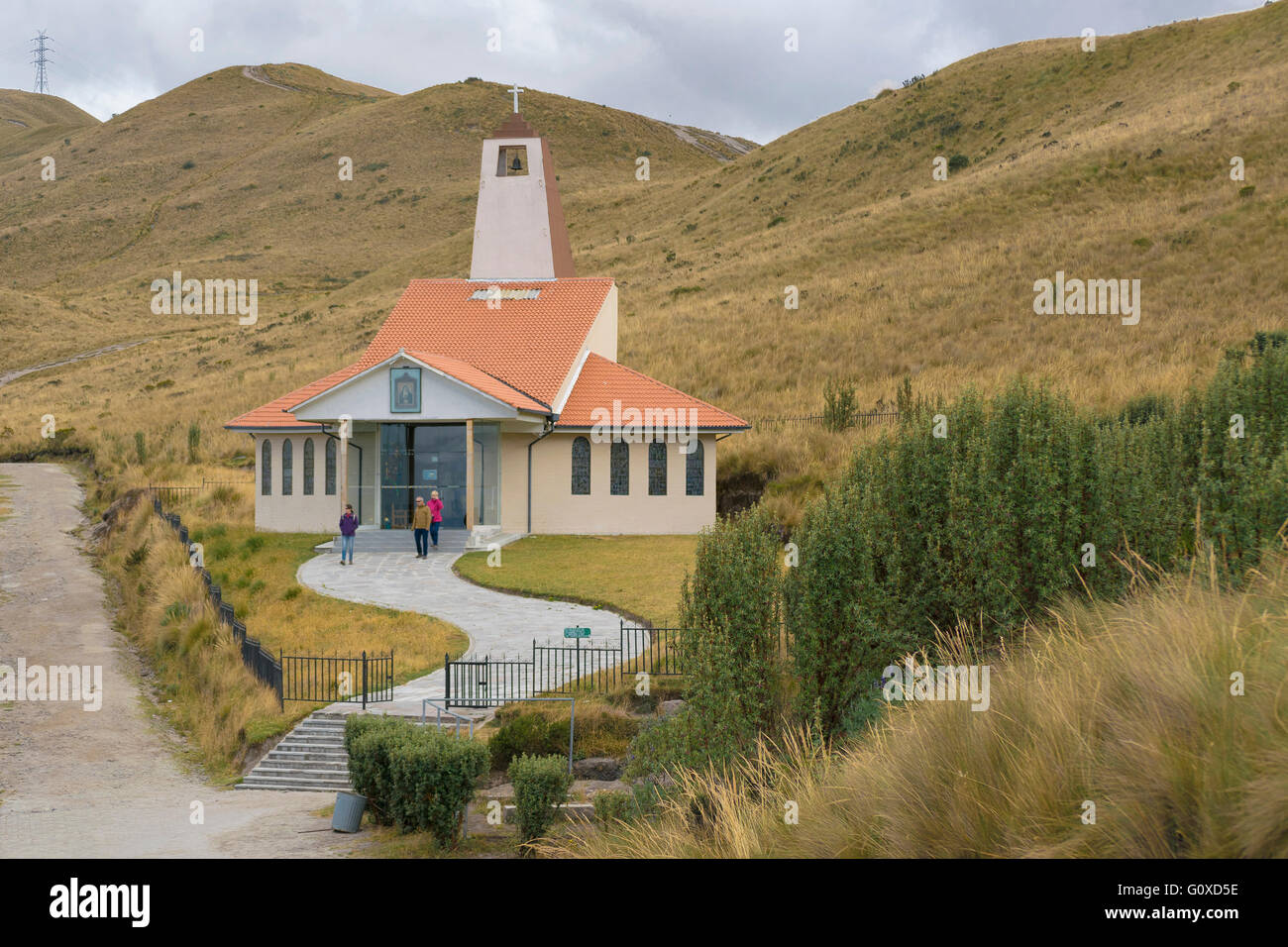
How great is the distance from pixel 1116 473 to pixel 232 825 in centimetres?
1000

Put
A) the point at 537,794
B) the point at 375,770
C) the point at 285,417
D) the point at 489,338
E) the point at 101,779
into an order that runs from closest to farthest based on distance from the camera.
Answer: the point at 537,794
the point at 375,770
the point at 101,779
the point at 285,417
the point at 489,338

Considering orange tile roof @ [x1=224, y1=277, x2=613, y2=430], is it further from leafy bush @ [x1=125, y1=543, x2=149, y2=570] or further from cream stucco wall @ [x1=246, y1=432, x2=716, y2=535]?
leafy bush @ [x1=125, y1=543, x2=149, y2=570]

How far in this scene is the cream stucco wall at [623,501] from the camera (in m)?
31.6

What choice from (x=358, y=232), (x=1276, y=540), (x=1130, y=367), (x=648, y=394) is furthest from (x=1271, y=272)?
(x=358, y=232)

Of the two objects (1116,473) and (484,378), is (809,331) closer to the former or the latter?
(484,378)

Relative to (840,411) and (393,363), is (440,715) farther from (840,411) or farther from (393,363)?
(840,411)

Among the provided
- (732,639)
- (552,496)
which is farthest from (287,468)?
(732,639)

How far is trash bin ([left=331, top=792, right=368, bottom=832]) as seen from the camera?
39.3 ft

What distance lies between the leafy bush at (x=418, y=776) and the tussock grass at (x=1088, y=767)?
14.7 feet

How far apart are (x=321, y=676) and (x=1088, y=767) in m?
13.9

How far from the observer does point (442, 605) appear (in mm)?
21703

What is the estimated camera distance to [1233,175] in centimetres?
5303

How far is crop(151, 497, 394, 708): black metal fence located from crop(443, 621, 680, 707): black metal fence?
3.84ft

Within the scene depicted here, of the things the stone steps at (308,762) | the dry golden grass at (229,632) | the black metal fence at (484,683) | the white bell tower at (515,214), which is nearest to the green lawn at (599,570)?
the black metal fence at (484,683)
